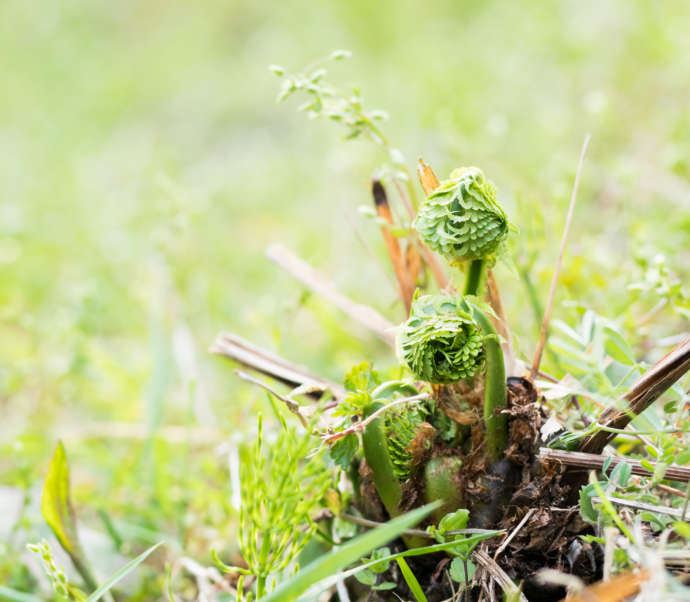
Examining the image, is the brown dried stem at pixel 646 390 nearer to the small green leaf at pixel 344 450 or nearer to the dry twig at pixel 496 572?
the dry twig at pixel 496 572

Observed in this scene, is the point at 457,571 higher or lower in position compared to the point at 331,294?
lower

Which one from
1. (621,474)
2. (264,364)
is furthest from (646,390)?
(264,364)

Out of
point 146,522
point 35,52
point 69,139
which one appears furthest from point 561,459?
point 35,52

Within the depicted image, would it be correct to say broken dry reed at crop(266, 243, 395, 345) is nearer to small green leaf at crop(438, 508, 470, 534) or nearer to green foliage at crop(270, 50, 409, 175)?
green foliage at crop(270, 50, 409, 175)

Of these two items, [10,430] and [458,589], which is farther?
[10,430]

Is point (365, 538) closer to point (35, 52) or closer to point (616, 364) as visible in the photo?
point (616, 364)

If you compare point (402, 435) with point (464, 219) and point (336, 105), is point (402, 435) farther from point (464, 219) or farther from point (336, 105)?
point (336, 105)
